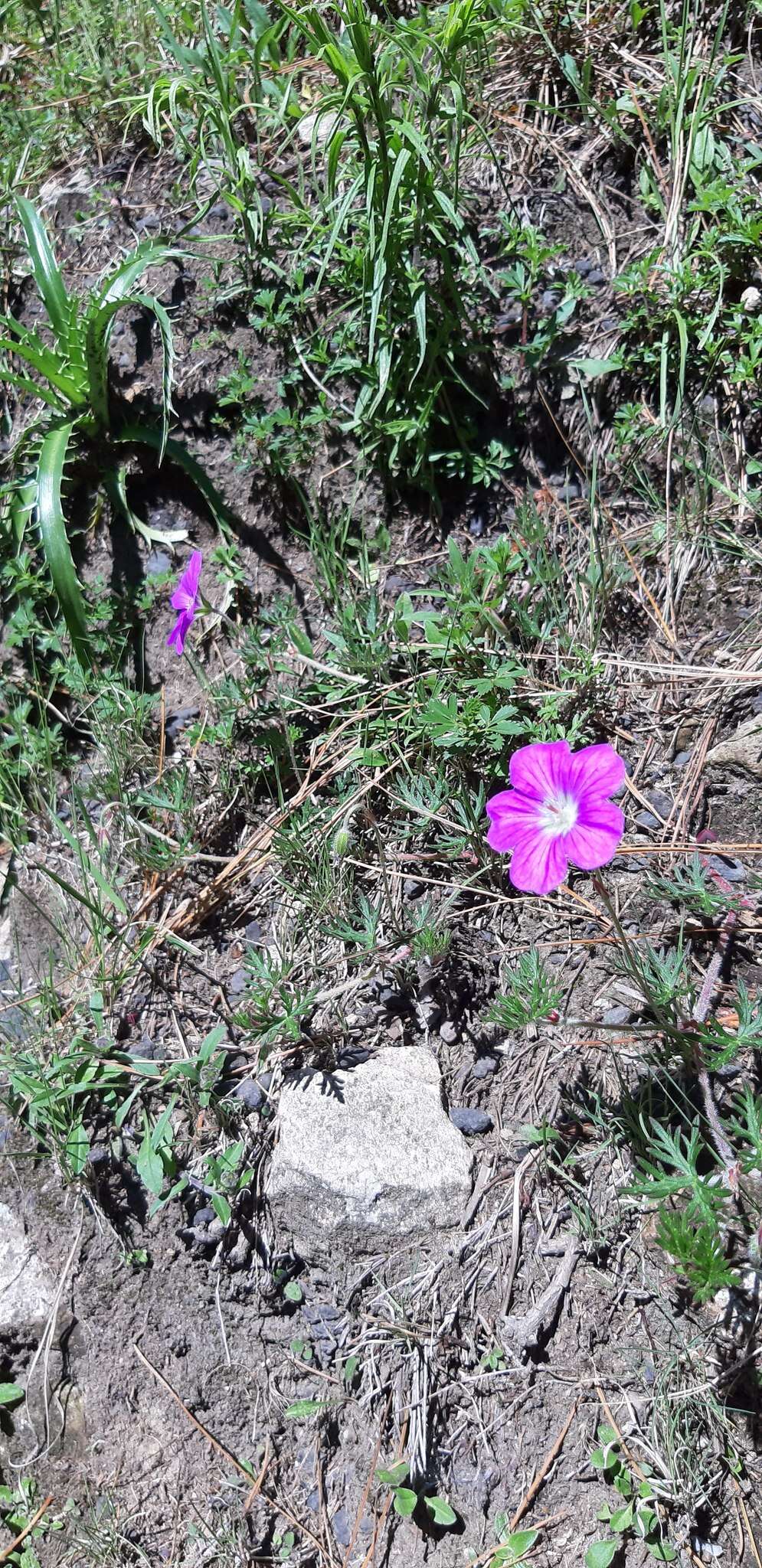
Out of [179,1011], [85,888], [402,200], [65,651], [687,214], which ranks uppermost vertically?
[402,200]

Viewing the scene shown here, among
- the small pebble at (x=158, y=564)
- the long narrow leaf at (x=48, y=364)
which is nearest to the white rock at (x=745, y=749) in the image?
the small pebble at (x=158, y=564)

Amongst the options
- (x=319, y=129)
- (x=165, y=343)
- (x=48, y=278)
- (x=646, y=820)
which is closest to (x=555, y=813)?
(x=646, y=820)

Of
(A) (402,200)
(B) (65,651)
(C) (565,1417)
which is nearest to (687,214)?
(A) (402,200)

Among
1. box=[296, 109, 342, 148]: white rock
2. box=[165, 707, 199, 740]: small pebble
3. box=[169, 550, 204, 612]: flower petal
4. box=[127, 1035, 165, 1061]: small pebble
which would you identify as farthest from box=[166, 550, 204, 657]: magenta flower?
box=[296, 109, 342, 148]: white rock

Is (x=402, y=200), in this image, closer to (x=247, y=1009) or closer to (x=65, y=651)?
(x=65, y=651)

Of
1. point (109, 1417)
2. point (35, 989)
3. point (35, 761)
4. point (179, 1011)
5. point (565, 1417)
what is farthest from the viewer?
point (35, 761)

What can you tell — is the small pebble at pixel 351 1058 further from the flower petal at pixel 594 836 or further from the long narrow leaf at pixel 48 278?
the long narrow leaf at pixel 48 278

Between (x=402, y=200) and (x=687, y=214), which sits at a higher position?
(x=402, y=200)
